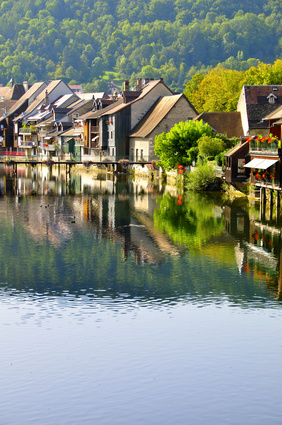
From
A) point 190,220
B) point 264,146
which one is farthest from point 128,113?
point 190,220

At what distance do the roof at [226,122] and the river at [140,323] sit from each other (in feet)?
121

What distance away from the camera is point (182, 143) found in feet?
252

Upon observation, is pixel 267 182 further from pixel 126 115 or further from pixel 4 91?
pixel 4 91

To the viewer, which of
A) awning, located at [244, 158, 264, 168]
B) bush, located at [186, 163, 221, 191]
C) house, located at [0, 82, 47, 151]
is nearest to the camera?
awning, located at [244, 158, 264, 168]

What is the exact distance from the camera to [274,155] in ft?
172

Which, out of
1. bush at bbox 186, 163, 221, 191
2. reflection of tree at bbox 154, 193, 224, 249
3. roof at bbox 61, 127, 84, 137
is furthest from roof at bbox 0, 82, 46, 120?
reflection of tree at bbox 154, 193, 224, 249

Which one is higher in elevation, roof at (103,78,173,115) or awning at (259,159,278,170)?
roof at (103,78,173,115)

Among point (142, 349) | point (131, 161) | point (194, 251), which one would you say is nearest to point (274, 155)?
point (194, 251)

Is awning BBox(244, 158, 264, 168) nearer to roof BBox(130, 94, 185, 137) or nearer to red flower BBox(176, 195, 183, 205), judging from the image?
red flower BBox(176, 195, 183, 205)

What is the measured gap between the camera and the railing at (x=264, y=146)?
52.6m

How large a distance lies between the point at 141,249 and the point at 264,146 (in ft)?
69.0

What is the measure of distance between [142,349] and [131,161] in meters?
77.1

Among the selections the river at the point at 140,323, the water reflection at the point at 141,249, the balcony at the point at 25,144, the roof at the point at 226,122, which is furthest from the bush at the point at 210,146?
the balcony at the point at 25,144

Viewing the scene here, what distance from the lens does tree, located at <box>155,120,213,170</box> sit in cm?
7631
